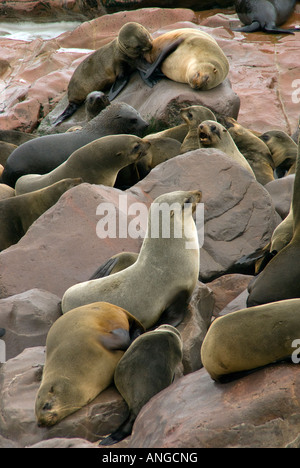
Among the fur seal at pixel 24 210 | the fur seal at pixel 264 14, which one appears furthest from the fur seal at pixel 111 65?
the fur seal at pixel 24 210

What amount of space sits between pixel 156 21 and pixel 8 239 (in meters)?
8.89

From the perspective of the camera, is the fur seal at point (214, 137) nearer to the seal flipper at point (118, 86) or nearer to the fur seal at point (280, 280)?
the fur seal at point (280, 280)

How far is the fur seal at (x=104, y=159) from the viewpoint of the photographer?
7.11 meters

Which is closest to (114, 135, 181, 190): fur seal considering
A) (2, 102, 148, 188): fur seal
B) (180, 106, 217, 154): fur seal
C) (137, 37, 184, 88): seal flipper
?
(180, 106, 217, 154): fur seal

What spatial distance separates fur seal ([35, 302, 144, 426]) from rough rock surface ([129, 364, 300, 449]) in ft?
1.39

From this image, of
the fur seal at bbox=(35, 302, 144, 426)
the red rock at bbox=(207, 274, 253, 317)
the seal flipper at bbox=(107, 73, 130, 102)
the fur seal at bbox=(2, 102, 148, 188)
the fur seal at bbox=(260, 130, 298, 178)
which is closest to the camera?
the fur seal at bbox=(35, 302, 144, 426)

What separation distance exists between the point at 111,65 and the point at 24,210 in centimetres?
471

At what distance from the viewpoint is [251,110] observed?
33.2ft

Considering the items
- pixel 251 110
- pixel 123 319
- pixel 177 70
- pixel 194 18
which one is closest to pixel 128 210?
pixel 123 319

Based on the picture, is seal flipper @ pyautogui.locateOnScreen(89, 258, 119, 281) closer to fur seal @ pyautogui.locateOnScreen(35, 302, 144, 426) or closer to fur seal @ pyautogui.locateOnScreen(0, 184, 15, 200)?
fur seal @ pyautogui.locateOnScreen(35, 302, 144, 426)

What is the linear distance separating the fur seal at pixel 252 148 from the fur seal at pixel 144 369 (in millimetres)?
4505

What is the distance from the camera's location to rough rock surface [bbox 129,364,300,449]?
2967mm

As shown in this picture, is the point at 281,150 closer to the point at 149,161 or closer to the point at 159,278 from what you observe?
the point at 149,161

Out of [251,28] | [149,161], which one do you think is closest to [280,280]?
[149,161]
